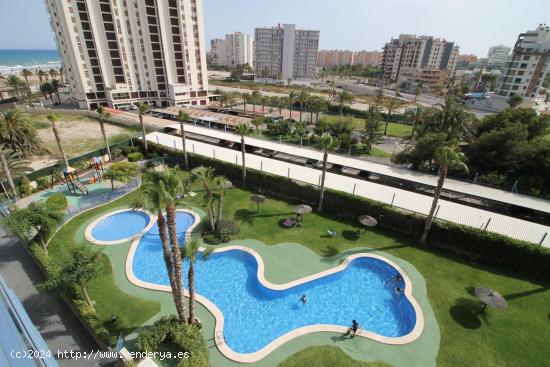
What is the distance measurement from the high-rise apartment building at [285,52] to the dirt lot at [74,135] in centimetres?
12138

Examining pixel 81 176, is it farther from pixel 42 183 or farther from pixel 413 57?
pixel 413 57

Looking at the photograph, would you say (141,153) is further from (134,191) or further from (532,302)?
(532,302)

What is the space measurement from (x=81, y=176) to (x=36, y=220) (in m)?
17.9

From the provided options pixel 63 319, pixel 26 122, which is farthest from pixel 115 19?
pixel 63 319

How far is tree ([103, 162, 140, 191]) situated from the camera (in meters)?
31.4

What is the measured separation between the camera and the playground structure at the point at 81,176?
32062 mm

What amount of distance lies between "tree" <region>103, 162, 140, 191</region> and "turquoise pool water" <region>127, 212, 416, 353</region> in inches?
464

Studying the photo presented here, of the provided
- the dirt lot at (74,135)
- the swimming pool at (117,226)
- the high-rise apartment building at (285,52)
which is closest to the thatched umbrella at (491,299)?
the swimming pool at (117,226)

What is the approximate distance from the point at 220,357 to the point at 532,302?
22100 millimetres

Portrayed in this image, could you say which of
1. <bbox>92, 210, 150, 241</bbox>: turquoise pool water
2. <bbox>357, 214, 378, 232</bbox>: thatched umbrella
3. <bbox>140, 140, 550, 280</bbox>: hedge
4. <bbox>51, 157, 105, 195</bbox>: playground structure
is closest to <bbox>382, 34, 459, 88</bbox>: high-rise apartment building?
<bbox>140, 140, 550, 280</bbox>: hedge

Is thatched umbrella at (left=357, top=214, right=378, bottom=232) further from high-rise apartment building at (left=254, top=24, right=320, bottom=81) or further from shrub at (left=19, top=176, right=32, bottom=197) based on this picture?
high-rise apartment building at (left=254, top=24, right=320, bottom=81)

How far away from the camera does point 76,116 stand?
65938 mm

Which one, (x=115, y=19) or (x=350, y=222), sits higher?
(x=115, y=19)

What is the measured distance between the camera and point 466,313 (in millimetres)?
18641
